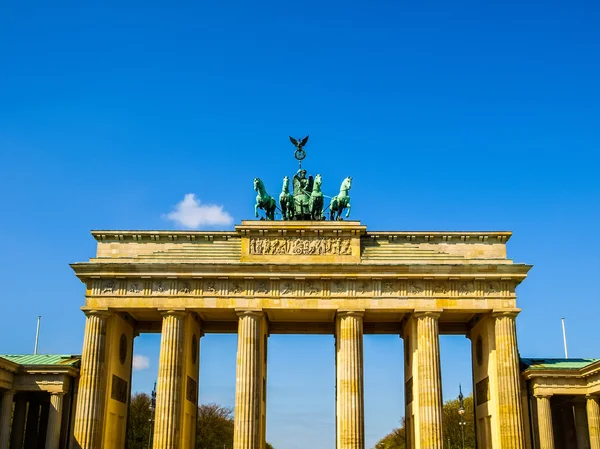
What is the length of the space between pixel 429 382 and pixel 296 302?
381 inches

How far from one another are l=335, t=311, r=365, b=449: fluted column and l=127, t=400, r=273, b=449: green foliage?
37240mm

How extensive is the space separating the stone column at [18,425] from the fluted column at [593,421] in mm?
35384

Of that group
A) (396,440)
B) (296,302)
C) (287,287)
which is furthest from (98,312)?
(396,440)

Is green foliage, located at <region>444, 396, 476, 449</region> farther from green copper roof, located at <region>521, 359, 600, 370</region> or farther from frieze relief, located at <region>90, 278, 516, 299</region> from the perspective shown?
frieze relief, located at <region>90, 278, 516, 299</region>

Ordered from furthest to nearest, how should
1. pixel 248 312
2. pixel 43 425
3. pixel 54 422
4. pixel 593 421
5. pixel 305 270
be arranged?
1. pixel 43 425
2. pixel 305 270
3. pixel 248 312
4. pixel 54 422
5. pixel 593 421

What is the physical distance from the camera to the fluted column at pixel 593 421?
41844 mm

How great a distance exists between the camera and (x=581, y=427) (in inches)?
1784

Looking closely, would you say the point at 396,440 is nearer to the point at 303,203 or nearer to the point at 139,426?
the point at 139,426

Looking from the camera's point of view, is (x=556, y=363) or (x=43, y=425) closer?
(x=556, y=363)

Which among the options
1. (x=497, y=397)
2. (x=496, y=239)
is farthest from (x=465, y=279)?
(x=497, y=397)

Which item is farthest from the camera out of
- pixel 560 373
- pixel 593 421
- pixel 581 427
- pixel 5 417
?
pixel 581 427

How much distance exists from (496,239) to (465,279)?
3.97m

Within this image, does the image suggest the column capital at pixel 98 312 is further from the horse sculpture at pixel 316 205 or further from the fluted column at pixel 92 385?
the horse sculpture at pixel 316 205

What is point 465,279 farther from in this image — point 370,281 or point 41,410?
point 41,410
